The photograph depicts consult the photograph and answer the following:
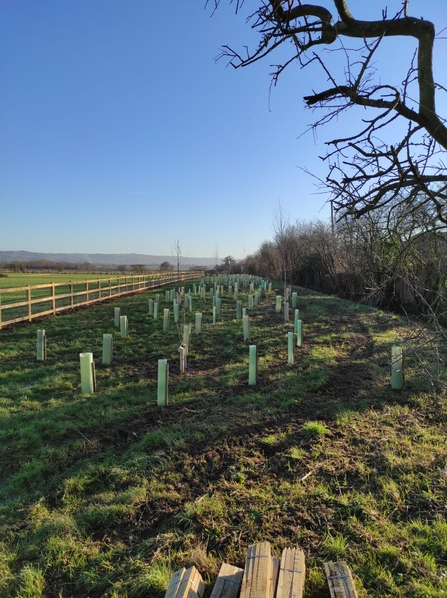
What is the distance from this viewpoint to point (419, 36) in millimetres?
2367

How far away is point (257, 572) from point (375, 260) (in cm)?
382

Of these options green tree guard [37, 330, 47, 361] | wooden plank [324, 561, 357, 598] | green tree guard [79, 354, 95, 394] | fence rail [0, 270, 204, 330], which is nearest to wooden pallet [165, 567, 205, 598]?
wooden plank [324, 561, 357, 598]

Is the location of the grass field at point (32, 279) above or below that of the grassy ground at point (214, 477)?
above

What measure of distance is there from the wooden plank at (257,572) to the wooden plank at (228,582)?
6 centimetres

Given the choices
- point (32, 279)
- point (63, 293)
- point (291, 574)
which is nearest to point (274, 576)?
point (291, 574)

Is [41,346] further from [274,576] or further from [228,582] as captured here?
[274,576]

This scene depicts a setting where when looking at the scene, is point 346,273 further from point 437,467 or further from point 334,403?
point 437,467

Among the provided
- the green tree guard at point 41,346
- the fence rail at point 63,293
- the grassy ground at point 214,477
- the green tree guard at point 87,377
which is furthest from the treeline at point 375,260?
the fence rail at point 63,293

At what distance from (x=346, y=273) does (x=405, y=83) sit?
64.6ft

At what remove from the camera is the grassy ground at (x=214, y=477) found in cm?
225

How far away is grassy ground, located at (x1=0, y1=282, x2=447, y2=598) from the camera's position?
225cm

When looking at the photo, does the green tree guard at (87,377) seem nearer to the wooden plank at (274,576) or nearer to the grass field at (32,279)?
the wooden plank at (274,576)

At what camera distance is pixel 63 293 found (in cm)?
2325

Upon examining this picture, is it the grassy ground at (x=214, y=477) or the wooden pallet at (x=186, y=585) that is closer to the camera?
the wooden pallet at (x=186, y=585)
